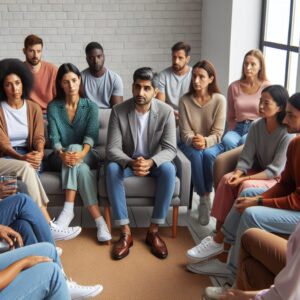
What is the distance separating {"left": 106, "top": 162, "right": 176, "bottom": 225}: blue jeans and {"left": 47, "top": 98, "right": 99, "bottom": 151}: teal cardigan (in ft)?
1.45

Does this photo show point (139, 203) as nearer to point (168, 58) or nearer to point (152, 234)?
point (152, 234)

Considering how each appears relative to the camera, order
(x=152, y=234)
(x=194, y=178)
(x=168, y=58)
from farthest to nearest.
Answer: (x=168, y=58) < (x=194, y=178) < (x=152, y=234)

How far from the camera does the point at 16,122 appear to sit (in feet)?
10.6

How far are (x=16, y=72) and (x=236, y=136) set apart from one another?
71.5 inches

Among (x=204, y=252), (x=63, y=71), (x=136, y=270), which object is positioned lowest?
(x=136, y=270)

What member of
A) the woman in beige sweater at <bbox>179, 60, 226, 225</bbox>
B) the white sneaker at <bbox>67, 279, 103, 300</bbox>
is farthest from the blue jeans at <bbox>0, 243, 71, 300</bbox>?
the woman in beige sweater at <bbox>179, 60, 226, 225</bbox>

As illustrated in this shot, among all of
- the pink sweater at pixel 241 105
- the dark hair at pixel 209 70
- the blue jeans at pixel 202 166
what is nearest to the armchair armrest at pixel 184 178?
the blue jeans at pixel 202 166

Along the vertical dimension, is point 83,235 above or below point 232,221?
below

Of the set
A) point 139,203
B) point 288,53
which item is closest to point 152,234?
point 139,203

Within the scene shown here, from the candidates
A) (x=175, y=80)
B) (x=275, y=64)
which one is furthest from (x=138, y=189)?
(x=275, y=64)

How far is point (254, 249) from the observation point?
1.91 metres

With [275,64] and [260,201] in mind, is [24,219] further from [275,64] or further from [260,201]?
[275,64]

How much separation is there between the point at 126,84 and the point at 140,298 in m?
3.86

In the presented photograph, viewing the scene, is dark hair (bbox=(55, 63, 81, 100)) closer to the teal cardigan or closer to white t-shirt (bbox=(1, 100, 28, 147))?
the teal cardigan
